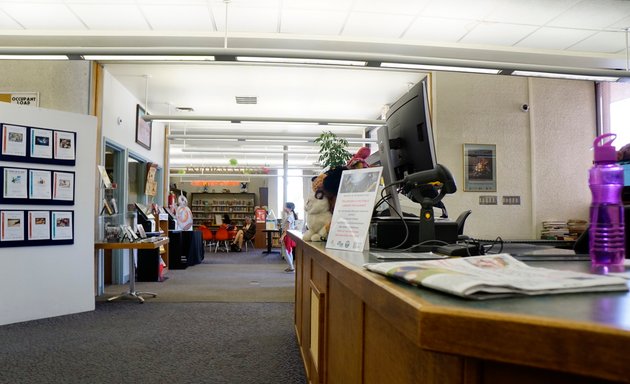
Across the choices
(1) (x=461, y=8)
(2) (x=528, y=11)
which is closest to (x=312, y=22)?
(1) (x=461, y=8)

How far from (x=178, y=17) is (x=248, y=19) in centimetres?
78

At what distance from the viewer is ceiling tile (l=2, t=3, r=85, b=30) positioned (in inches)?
172

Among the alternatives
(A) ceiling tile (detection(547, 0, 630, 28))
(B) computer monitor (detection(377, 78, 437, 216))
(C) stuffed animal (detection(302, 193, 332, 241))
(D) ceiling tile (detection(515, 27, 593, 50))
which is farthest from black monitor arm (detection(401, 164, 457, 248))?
(D) ceiling tile (detection(515, 27, 593, 50))

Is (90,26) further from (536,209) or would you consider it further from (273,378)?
(536,209)

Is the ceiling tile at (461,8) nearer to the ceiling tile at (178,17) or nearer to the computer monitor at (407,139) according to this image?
the ceiling tile at (178,17)

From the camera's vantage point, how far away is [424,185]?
1.62 metres

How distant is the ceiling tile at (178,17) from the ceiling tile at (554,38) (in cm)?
394

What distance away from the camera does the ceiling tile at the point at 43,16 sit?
4367mm

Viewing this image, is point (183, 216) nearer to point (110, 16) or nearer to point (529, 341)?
point (110, 16)

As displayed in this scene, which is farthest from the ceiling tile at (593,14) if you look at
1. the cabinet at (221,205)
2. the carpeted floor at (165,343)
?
the cabinet at (221,205)

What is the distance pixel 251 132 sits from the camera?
10.3 metres

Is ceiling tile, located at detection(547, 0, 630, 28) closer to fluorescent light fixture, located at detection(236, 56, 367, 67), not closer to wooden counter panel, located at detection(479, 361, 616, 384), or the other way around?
fluorescent light fixture, located at detection(236, 56, 367, 67)

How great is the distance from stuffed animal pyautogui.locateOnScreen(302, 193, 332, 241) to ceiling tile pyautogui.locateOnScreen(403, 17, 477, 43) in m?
3.43

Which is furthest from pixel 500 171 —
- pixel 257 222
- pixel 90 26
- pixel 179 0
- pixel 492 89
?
pixel 257 222
